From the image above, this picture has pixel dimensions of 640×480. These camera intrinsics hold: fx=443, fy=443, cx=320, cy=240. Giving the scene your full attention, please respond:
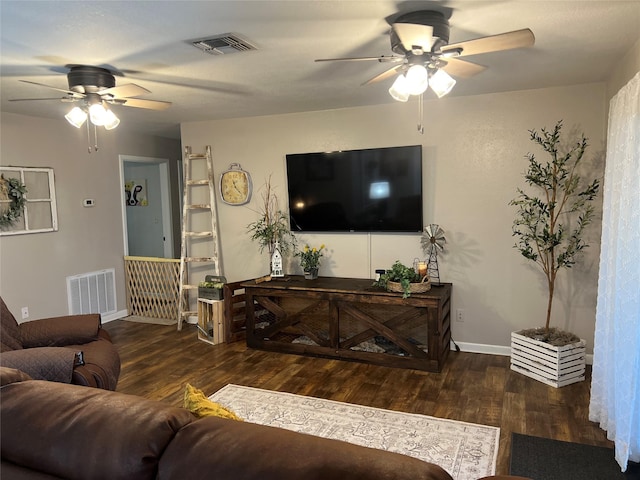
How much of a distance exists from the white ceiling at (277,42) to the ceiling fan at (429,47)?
0.09 meters

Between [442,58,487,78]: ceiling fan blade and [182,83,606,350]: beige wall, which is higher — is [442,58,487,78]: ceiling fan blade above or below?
above

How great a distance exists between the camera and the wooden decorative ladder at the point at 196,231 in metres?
5.30

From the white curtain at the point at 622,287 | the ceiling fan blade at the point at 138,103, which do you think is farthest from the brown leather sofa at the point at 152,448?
the ceiling fan blade at the point at 138,103

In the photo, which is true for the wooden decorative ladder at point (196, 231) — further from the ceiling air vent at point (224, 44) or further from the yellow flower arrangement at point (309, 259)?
the ceiling air vent at point (224, 44)

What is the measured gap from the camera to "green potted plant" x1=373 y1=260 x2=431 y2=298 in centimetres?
382

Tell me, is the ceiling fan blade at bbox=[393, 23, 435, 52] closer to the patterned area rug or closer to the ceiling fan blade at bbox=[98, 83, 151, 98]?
the ceiling fan blade at bbox=[98, 83, 151, 98]

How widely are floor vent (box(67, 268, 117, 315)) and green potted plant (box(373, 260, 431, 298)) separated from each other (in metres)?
3.55

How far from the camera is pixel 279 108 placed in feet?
14.9

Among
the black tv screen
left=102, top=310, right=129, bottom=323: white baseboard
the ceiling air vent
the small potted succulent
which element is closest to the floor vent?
left=102, top=310, right=129, bottom=323: white baseboard

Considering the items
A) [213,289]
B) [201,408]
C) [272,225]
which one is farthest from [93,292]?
[201,408]

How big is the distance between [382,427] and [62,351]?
2001mm

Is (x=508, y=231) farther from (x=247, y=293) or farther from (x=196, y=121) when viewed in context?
(x=196, y=121)

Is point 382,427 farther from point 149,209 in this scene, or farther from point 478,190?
point 149,209

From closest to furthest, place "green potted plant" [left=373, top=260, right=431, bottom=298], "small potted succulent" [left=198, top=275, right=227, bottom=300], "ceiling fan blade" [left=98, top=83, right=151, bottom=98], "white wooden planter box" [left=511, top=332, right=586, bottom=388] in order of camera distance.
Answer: "ceiling fan blade" [left=98, top=83, right=151, bottom=98], "white wooden planter box" [left=511, top=332, right=586, bottom=388], "green potted plant" [left=373, top=260, right=431, bottom=298], "small potted succulent" [left=198, top=275, right=227, bottom=300]
